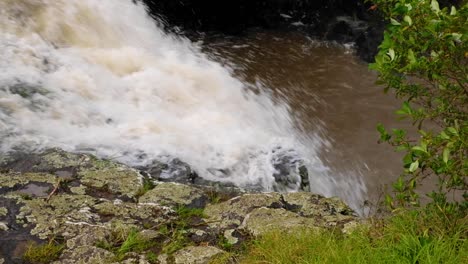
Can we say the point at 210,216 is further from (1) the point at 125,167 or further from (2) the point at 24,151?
(2) the point at 24,151

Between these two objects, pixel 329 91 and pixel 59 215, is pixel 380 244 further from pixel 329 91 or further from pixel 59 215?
pixel 329 91

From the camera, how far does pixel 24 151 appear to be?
5074 mm

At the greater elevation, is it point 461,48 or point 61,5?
point 461,48

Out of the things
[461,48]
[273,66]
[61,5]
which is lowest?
[273,66]

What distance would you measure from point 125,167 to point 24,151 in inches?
40.7

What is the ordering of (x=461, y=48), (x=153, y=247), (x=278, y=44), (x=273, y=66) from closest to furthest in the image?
(x=461, y=48) → (x=153, y=247) → (x=273, y=66) → (x=278, y=44)

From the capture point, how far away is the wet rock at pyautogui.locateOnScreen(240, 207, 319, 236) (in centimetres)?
396

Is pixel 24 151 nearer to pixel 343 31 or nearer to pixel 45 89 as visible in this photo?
pixel 45 89

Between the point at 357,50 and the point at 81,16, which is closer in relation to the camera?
the point at 81,16

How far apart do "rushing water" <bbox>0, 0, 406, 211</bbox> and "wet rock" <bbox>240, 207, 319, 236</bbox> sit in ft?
4.98

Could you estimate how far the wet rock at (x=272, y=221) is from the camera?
13.0ft

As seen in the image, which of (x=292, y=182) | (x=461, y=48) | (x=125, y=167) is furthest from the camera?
(x=292, y=182)

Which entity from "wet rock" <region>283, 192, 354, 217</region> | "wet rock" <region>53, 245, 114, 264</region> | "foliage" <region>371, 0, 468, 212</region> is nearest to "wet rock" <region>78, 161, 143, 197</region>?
"wet rock" <region>53, 245, 114, 264</region>

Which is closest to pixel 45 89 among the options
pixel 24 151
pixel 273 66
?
pixel 24 151
